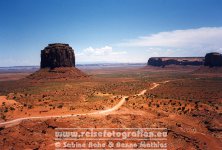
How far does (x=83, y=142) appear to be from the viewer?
71.1 feet

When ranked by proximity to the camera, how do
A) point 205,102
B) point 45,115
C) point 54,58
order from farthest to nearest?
point 54,58 → point 205,102 → point 45,115

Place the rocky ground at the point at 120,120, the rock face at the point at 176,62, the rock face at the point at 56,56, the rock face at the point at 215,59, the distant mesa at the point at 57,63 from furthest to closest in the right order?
the rock face at the point at 176,62, the rock face at the point at 215,59, the rock face at the point at 56,56, the distant mesa at the point at 57,63, the rocky ground at the point at 120,120

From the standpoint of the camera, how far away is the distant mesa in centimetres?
8025

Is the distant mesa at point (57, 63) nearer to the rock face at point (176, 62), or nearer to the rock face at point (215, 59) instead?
the rock face at point (215, 59)

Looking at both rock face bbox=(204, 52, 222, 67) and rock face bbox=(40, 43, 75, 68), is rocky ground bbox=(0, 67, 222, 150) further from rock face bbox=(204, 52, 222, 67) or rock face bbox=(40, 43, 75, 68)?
rock face bbox=(204, 52, 222, 67)

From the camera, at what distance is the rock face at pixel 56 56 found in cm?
8425

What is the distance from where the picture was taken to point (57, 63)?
84500 mm

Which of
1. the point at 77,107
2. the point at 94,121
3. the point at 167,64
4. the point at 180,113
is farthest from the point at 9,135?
the point at 167,64

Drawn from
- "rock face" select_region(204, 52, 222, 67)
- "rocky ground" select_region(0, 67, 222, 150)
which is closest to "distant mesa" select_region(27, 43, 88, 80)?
"rocky ground" select_region(0, 67, 222, 150)

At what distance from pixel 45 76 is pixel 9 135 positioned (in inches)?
2271

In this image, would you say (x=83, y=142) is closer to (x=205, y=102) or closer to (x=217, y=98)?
(x=205, y=102)

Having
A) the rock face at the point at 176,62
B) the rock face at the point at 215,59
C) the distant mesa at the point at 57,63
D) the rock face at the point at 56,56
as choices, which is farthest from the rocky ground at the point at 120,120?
the rock face at the point at 176,62

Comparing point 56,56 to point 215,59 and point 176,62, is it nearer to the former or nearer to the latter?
point 215,59

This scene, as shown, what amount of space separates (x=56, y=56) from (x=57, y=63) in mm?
2922
